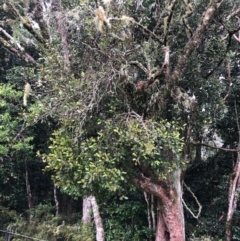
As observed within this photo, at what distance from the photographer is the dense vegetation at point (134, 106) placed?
4.42 meters

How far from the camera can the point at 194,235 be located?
6.65 m

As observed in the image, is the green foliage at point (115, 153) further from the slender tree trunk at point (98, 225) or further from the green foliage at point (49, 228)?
the green foliage at point (49, 228)

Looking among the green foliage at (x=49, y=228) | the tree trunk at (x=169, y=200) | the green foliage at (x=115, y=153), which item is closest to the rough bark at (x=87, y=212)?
the green foliage at (x=49, y=228)

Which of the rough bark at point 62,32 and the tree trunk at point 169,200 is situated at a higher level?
the rough bark at point 62,32

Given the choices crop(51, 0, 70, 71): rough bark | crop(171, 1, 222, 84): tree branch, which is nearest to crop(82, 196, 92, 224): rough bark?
crop(51, 0, 70, 71): rough bark

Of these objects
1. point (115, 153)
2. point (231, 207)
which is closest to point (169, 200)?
point (115, 153)

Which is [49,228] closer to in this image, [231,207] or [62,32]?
[231,207]

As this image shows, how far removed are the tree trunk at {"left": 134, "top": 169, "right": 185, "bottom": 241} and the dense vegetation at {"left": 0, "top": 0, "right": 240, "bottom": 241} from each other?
0.05ft

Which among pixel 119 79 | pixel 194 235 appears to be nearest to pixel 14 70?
pixel 119 79

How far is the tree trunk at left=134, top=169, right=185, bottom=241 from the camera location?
5.04 meters

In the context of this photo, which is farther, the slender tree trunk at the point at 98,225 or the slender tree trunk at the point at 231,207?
the slender tree trunk at the point at 98,225

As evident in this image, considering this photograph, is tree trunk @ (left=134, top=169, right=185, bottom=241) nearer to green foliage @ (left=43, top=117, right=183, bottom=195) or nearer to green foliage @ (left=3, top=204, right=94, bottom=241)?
green foliage @ (left=43, top=117, right=183, bottom=195)

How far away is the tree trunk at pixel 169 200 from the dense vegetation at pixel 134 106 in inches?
0.6

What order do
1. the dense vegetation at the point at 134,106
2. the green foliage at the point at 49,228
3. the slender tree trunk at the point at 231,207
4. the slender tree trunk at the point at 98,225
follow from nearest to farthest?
the dense vegetation at the point at 134,106 → the slender tree trunk at the point at 231,207 → the slender tree trunk at the point at 98,225 → the green foliage at the point at 49,228
